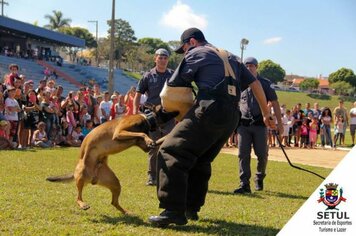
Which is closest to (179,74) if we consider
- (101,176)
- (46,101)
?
(101,176)

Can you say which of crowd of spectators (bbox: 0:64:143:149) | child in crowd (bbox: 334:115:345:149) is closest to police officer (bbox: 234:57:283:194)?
crowd of spectators (bbox: 0:64:143:149)

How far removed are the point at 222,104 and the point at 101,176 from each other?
1.87m

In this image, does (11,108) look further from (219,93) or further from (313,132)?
(313,132)

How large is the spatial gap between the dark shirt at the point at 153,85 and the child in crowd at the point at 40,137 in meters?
6.92

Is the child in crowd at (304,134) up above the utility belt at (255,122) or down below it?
below

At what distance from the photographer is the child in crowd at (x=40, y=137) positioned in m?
14.3

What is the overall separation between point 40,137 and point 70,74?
113 feet

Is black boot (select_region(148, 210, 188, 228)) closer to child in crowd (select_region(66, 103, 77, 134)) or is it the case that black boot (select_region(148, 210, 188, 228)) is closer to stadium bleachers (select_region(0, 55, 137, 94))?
child in crowd (select_region(66, 103, 77, 134))

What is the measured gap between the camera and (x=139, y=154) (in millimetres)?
13695

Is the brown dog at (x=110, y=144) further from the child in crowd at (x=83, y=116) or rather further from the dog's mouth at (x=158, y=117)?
the child in crowd at (x=83, y=116)

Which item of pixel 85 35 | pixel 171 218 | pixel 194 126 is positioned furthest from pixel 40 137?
pixel 85 35

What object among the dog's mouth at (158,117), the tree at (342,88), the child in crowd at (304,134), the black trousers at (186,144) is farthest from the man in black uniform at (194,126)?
the tree at (342,88)

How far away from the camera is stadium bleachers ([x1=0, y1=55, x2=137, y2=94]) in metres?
38.0

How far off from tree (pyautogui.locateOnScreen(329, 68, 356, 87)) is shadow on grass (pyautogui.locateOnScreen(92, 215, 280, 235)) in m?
122
